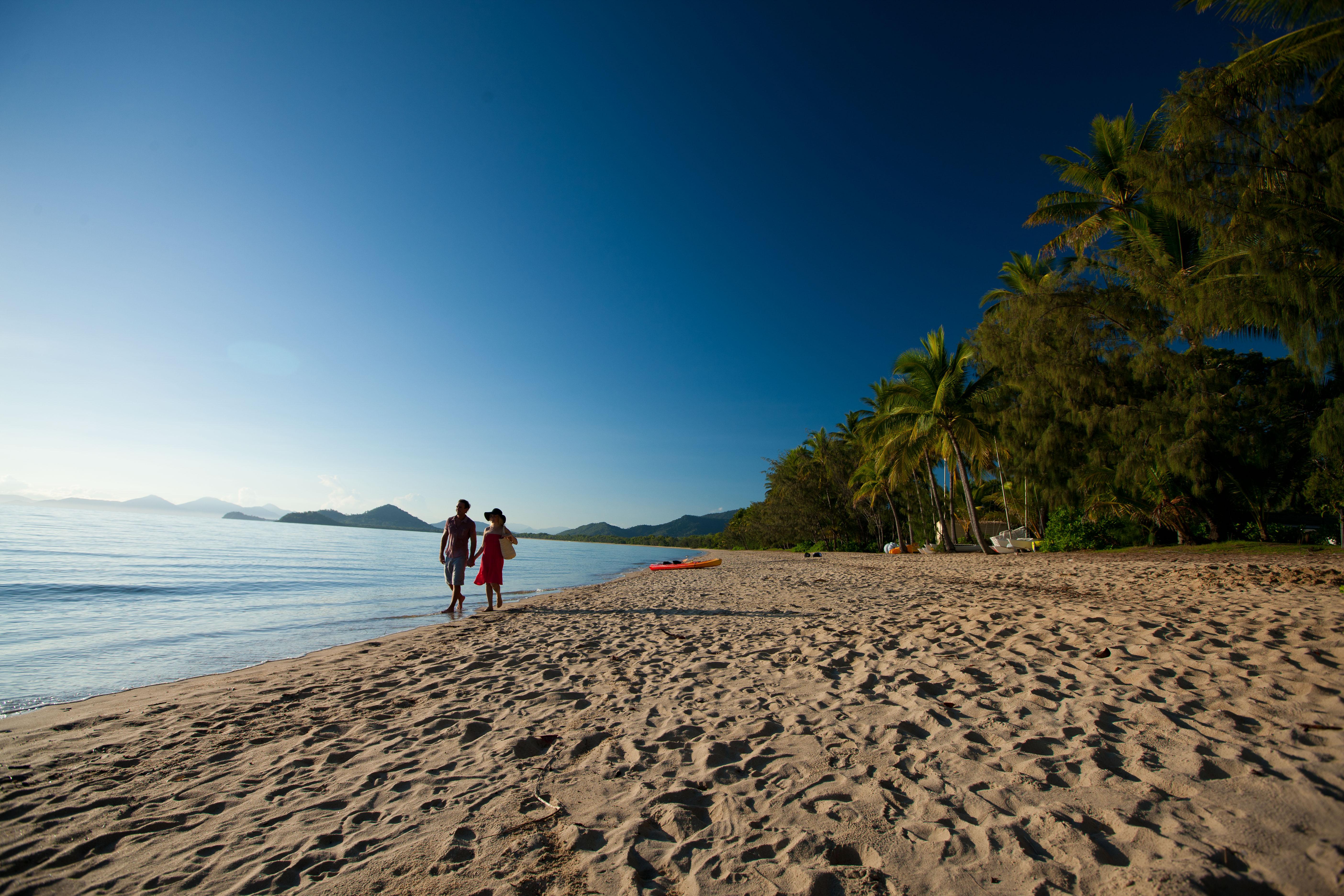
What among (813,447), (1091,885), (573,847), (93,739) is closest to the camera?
(1091,885)

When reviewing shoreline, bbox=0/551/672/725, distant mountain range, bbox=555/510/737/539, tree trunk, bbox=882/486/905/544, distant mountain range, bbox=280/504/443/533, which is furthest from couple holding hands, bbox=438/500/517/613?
distant mountain range, bbox=280/504/443/533

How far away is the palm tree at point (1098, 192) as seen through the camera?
17.0m

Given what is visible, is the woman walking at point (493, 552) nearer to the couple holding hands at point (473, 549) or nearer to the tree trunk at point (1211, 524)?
the couple holding hands at point (473, 549)

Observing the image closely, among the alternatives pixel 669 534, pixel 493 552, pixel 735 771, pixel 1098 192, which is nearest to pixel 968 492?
pixel 1098 192

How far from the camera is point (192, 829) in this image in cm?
228

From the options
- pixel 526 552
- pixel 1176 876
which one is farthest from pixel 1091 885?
pixel 526 552

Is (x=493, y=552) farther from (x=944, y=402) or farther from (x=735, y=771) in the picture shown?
(x=944, y=402)

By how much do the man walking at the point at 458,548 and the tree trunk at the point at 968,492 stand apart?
1756 centimetres

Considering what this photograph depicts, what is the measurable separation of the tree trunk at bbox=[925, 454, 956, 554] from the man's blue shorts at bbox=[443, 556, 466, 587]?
20116mm

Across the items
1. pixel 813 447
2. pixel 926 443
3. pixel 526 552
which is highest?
pixel 813 447

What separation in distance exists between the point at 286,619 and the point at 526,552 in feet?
117

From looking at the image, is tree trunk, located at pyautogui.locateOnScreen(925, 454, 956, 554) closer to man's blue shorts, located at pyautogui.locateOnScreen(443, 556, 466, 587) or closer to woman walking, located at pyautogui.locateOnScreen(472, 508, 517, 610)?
woman walking, located at pyautogui.locateOnScreen(472, 508, 517, 610)

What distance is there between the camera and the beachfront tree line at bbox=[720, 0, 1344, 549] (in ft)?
26.1

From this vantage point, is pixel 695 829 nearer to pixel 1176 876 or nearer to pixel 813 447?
pixel 1176 876
